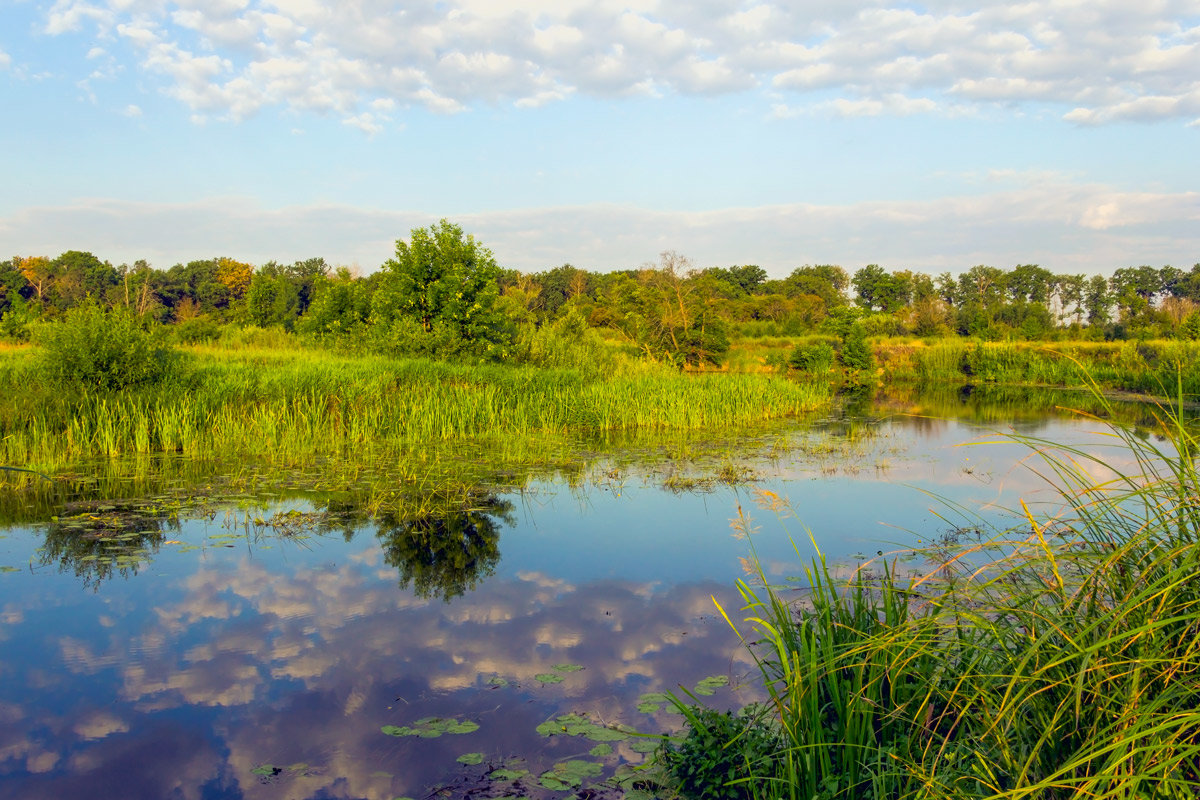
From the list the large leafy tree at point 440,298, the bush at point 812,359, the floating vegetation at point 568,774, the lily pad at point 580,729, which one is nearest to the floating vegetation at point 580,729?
the lily pad at point 580,729

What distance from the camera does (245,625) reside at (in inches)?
218

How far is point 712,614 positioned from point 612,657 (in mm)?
1038

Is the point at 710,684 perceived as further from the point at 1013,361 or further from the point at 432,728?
the point at 1013,361

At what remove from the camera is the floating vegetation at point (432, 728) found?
3984mm

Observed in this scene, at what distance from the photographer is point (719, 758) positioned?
320cm

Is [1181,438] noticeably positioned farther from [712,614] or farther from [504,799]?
[712,614]

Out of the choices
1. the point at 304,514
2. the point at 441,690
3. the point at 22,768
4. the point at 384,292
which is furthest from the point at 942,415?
the point at 22,768

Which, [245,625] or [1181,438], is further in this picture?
[245,625]

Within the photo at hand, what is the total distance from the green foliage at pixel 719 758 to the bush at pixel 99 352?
39.4 feet

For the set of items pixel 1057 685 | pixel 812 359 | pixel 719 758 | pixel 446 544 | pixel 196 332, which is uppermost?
pixel 196 332

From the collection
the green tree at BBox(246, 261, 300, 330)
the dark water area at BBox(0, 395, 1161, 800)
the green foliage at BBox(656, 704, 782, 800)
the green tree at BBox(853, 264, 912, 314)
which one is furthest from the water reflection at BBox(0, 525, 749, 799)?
the green tree at BBox(853, 264, 912, 314)

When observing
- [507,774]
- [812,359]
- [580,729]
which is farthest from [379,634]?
[812,359]

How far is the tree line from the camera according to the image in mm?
19719

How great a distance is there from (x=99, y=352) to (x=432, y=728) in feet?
35.7
